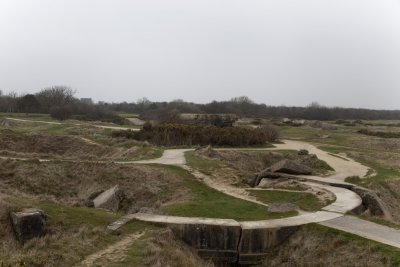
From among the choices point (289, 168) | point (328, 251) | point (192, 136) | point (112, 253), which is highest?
point (192, 136)

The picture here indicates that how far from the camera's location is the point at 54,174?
78.3 ft

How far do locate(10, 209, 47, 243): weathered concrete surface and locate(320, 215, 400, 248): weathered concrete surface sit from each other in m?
8.85

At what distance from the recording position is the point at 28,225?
12.0 m

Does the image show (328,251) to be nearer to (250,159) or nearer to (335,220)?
(335,220)

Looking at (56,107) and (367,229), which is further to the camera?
(56,107)

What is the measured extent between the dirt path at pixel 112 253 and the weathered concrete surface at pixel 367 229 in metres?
6.41

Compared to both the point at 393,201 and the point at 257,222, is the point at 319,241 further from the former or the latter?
the point at 393,201

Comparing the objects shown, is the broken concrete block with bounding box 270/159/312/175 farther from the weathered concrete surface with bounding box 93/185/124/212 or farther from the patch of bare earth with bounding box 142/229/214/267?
the patch of bare earth with bounding box 142/229/214/267

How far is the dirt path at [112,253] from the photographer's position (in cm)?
1035

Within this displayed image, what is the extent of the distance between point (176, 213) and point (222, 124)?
35.5 meters

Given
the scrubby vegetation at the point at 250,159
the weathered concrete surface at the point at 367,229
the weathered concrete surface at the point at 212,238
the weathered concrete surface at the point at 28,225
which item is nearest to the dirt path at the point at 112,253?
the weathered concrete surface at the point at 212,238

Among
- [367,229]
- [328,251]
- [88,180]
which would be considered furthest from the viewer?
[88,180]

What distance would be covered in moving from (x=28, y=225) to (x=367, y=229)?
1037 centimetres

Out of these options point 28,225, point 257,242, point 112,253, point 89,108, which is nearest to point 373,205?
point 257,242
